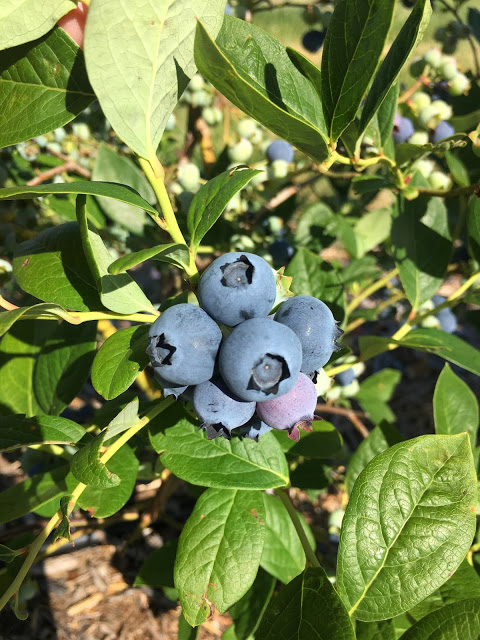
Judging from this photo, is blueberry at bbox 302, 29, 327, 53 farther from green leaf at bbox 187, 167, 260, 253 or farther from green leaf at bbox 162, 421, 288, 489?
green leaf at bbox 162, 421, 288, 489

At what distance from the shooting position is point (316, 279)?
1.19 metres

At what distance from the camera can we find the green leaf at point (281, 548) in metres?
1.19

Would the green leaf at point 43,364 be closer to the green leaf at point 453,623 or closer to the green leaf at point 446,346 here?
the green leaf at point 446,346

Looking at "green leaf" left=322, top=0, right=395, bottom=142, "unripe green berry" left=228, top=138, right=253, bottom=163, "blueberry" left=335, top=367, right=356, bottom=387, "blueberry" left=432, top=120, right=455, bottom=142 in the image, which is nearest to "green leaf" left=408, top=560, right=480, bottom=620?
"blueberry" left=335, top=367, right=356, bottom=387

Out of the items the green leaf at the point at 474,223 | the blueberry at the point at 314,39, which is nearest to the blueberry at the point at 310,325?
the green leaf at the point at 474,223

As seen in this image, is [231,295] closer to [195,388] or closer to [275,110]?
[195,388]

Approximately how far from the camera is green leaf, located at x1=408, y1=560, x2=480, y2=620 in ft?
3.22

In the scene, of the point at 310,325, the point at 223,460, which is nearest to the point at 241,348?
the point at 310,325

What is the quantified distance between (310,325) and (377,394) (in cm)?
153

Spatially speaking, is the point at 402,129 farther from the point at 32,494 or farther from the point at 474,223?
the point at 32,494

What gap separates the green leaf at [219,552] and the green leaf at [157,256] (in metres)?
0.51

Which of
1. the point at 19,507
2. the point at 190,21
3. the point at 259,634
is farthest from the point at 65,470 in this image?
the point at 190,21

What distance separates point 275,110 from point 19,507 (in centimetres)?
88

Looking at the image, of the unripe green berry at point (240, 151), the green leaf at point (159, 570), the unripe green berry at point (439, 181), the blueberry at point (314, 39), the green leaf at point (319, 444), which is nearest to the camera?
the green leaf at point (319, 444)
